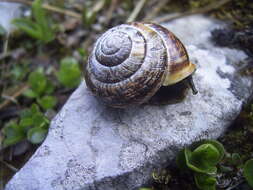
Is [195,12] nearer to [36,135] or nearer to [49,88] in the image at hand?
[49,88]

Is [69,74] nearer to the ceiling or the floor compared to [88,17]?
nearer to the floor

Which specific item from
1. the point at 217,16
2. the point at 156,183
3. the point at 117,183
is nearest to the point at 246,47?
the point at 217,16

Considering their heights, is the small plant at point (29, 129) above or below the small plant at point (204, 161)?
above

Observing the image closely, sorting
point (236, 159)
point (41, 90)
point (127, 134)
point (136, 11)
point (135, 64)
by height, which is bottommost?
point (236, 159)

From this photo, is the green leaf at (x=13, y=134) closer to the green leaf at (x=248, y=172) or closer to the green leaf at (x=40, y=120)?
the green leaf at (x=40, y=120)

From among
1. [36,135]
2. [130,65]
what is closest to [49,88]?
[36,135]

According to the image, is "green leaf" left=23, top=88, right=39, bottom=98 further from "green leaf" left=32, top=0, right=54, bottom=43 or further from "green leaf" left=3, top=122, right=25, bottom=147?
"green leaf" left=32, top=0, right=54, bottom=43

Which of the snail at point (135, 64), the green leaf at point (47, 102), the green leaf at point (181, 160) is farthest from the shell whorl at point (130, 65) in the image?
the green leaf at point (47, 102)
